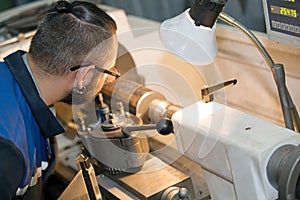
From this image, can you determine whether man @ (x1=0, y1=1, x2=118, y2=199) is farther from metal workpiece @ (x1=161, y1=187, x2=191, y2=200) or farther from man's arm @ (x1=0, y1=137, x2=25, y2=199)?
metal workpiece @ (x1=161, y1=187, x2=191, y2=200)

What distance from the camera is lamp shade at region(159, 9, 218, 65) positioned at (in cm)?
120

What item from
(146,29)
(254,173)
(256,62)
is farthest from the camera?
(146,29)

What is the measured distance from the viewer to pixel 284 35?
1339 millimetres

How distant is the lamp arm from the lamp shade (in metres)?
0.06

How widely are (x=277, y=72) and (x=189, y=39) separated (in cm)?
23

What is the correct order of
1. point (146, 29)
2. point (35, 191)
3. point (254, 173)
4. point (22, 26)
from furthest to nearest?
point (22, 26) → point (146, 29) → point (35, 191) → point (254, 173)

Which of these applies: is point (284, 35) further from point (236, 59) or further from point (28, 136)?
point (28, 136)

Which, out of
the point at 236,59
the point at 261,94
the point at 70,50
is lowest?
the point at 261,94

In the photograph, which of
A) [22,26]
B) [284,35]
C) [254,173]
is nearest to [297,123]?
[284,35]

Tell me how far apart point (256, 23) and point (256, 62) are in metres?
0.45

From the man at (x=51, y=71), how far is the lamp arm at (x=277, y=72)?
32 cm

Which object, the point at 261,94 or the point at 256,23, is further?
the point at 256,23

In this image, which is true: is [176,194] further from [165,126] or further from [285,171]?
[285,171]

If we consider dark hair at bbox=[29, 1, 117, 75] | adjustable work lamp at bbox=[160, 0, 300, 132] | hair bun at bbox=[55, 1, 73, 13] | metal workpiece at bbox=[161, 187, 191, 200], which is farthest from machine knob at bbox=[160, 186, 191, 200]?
hair bun at bbox=[55, 1, 73, 13]
